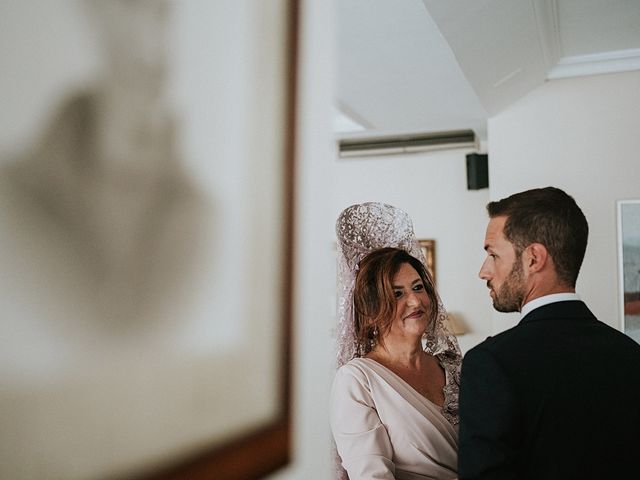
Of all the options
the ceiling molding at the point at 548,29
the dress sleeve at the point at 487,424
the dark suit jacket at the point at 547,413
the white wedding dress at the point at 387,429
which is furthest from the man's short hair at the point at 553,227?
the ceiling molding at the point at 548,29

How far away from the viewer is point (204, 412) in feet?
1.49

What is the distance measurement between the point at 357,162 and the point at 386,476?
4.38 m

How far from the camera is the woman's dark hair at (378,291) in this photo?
246 cm

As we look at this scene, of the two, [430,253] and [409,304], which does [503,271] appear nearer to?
[409,304]

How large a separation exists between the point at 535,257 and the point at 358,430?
0.83 metres

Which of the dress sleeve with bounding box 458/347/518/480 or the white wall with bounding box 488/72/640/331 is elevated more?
the white wall with bounding box 488/72/640/331

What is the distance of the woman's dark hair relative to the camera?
2.46 meters

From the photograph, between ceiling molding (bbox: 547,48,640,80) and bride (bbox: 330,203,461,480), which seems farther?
ceiling molding (bbox: 547,48,640,80)

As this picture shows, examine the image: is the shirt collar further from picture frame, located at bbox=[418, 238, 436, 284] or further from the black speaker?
picture frame, located at bbox=[418, 238, 436, 284]

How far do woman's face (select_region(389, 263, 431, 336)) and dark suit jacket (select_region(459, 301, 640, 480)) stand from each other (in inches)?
31.3

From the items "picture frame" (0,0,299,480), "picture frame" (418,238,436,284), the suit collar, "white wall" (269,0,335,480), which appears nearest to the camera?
"picture frame" (0,0,299,480)

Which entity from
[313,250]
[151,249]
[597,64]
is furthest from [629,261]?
[151,249]

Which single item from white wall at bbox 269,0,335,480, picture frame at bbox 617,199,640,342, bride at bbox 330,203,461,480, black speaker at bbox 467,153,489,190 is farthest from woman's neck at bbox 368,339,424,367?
black speaker at bbox 467,153,489,190

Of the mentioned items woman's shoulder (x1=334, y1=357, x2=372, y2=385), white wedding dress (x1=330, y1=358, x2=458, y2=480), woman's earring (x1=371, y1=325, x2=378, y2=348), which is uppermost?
woman's earring (x1=371, y1=325, x2=378, y2=348)
